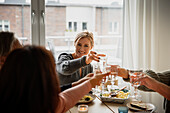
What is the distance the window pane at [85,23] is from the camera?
9.68 ft

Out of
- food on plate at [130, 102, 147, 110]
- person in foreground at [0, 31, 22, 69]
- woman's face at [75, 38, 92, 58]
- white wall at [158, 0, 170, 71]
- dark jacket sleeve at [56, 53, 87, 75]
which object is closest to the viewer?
person in foreground at [0, 31, 22, 69]

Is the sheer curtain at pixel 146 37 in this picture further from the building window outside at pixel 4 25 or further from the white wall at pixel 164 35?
the building window outside at pixel 4 25

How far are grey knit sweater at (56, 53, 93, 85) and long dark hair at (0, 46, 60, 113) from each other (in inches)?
43.3

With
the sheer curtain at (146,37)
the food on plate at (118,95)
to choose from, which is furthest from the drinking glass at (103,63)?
the sheer curtain at (146,37)

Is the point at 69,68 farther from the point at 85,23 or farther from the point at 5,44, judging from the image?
the point at 85,23

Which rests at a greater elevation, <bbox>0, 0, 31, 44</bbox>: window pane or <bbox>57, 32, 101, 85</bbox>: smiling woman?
<bbox>0, 0, 31, 44</bbox>: window pane

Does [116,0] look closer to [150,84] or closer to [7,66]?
[150,84]

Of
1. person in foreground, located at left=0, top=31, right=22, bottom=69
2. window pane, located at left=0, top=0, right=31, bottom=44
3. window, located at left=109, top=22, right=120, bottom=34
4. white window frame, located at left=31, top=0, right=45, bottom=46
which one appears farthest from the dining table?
window, located at left=109, top=22, right=120, bottom=34

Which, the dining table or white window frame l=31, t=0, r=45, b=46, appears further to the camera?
white window frame l=31, t=0, r=45, b=46

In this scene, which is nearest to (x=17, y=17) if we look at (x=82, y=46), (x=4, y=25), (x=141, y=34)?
(x=4, y=25)

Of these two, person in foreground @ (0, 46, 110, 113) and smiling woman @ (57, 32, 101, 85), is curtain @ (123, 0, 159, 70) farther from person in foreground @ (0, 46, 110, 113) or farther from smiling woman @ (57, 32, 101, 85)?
person in foreground @ (0, 46, 110, 113)

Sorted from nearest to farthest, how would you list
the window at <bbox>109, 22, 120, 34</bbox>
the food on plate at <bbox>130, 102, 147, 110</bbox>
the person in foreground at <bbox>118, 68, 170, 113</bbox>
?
the food on plate at <bbox>130, 102, 147, 110</bbox> → the person in foreground at <bbox>118, 68, 170, 113</bbox> → the window at <bbox>109, 22, 120, 34</bbox>

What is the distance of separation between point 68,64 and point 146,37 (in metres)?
1.21

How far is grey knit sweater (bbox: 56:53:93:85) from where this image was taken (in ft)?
7.00
